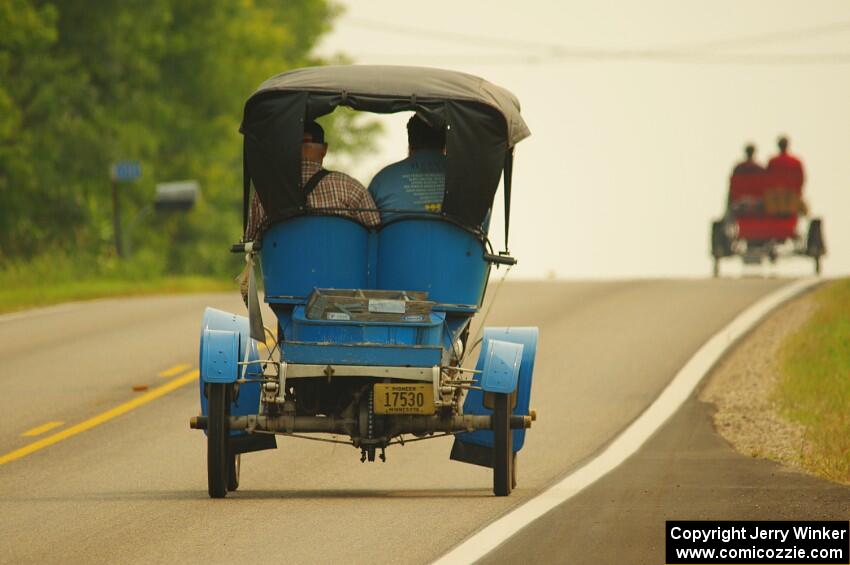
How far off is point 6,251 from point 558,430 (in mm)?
27245

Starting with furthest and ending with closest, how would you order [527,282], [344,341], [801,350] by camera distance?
[527,282]
[801,350]
[344,341]

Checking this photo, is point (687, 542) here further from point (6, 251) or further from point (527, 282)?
point (6, 251)

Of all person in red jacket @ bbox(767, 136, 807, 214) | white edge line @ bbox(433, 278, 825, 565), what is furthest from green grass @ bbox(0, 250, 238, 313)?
person in red jacket @ bbox(767, 136, 807, 214)

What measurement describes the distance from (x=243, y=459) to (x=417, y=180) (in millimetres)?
3051

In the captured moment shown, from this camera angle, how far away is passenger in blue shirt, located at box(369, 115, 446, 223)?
12.0m

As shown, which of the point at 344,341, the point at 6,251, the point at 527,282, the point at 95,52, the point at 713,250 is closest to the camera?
the point at 344,341

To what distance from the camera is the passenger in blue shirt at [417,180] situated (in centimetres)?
1196

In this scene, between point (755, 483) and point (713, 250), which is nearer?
point (755, 483)

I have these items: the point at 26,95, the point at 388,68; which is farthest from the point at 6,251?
the point at 388,68

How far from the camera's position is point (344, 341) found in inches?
456

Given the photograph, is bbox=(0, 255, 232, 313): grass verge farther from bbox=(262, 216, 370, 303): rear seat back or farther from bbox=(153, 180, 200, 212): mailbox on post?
bbox=(262, 216, 370, 303): rear seat back

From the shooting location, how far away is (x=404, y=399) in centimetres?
1134

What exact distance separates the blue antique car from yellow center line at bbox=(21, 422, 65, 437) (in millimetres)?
3410

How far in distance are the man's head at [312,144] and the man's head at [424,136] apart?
60 centimetres
